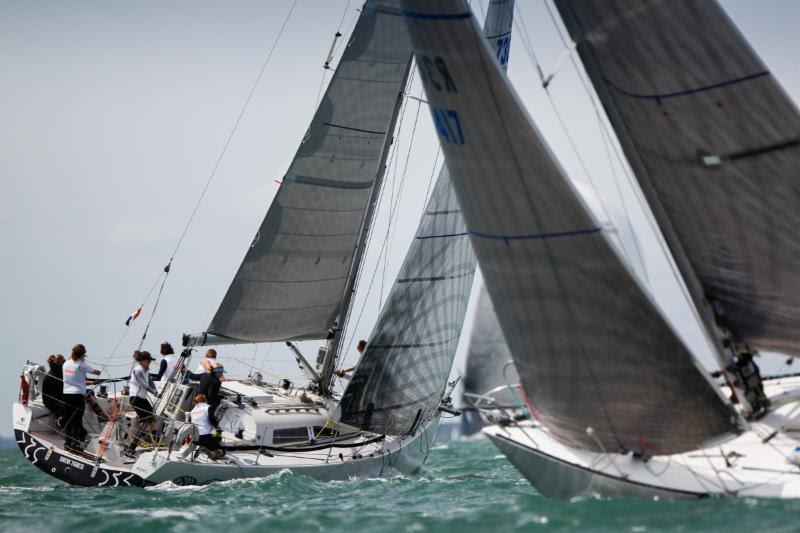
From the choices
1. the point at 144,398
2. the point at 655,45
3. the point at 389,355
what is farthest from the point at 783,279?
the point at 144,398

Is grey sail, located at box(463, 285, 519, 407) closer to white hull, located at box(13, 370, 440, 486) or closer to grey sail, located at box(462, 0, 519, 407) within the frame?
grey sail, located at box(462, 0, 519, 407)

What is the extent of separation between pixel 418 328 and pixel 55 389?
5539 mm

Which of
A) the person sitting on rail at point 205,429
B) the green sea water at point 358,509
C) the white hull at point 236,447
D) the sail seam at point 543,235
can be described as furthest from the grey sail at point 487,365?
the person sitting on rail at point 205,429

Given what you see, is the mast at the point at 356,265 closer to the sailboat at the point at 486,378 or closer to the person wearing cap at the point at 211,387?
the person wearing cap at the point at 211,387

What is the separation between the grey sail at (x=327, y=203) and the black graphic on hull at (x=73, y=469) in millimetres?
3596

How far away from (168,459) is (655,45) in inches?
326

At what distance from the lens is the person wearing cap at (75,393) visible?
15023mm

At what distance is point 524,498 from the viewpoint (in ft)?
36.0

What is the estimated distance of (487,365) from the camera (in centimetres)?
1110

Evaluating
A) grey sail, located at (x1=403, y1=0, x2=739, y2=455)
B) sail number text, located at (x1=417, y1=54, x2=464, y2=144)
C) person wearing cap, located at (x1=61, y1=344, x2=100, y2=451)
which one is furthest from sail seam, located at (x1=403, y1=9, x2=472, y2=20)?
person wearing cap, located at (x1=61, y1=344, x2=100, y2=451)

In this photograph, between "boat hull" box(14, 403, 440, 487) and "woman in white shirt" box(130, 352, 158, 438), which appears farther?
"woman in white shirt" box(130, 352, 158, 438)

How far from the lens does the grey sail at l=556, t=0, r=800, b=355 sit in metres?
11.1

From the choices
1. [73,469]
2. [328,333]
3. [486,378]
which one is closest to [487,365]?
[486,378]

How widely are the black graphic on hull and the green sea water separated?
24 cm
